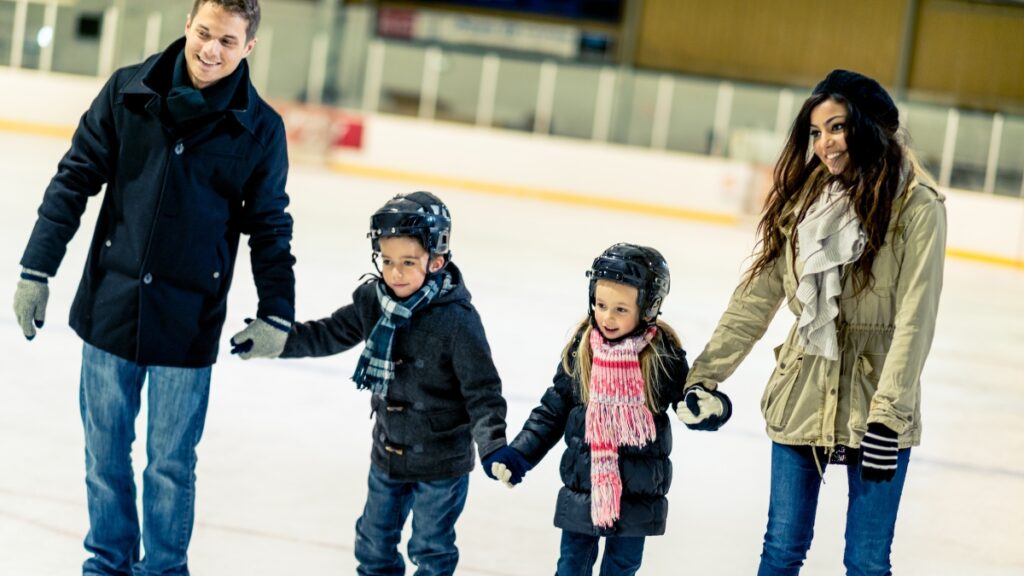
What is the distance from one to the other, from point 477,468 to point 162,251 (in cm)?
175

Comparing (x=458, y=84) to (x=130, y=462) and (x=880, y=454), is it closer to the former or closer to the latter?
(x=130, y=462)

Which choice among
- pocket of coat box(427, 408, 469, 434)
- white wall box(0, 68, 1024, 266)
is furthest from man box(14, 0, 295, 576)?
white wall box(0, 68, 1024, 266)

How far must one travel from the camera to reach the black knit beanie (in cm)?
256

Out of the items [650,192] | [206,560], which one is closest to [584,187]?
[650,192]

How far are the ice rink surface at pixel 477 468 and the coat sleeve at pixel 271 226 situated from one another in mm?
704

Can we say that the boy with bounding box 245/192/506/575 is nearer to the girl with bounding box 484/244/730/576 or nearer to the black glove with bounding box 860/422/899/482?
the girl with bounding box 484/244/730/576

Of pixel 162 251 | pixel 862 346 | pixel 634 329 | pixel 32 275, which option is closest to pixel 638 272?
pixel 634 329

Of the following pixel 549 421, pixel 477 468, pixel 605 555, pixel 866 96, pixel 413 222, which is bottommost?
pixel 477 468

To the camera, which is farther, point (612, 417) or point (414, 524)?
point (414, 524)

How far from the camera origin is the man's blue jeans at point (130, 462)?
8.69 feet

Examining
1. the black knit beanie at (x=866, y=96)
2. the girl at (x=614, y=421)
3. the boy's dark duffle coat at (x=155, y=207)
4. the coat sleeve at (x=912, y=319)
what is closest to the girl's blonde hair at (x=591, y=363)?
the girl at (x=614, y=421)

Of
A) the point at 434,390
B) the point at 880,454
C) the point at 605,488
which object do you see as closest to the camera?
the point at 880,454

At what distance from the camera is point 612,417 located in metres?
2.56

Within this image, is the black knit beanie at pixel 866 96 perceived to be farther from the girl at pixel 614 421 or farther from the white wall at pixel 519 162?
the white wall at pixel 519 162
